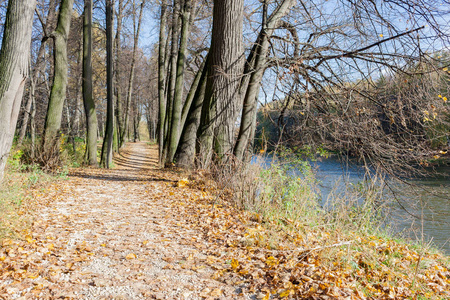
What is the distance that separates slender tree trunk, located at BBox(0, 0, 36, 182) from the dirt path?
4.43ft

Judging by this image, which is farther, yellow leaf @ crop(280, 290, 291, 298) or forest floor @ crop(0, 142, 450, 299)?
forest floor @ crop(0, 142, 450, 299)

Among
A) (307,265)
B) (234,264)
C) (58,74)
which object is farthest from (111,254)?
(58,74)

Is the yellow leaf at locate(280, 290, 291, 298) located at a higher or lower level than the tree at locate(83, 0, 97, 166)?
lower

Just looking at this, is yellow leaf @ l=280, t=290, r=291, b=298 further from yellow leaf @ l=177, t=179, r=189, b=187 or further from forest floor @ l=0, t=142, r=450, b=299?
yellow leaf @ l=177, t=179, r=189, b=187

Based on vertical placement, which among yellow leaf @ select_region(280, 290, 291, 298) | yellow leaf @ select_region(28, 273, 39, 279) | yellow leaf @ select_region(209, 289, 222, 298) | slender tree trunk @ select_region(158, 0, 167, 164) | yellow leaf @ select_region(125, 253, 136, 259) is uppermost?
slender tree trunk @ select_region(158, 0, 167, 164)

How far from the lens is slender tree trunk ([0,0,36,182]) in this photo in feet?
13.3

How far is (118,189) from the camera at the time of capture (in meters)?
7.30

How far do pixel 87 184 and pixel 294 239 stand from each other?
561cm

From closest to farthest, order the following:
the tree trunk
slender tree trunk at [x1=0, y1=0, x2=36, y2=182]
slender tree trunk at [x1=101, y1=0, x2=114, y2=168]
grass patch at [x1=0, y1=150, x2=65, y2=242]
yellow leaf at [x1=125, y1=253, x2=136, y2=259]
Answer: yellow leaf at [x1=125, y1=253, x2=136, y2=259]
grass patch at [x1=0, y1=150, x2=65, y2=242]
slender tree trunk at [x1=0, y1=0, x2=36, y2=182]
the tree trunk
slender tree trunk at [x1=101, y1=0, x2=114, y2=168]

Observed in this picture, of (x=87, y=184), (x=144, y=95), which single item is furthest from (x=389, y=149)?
(x=144, y=95)

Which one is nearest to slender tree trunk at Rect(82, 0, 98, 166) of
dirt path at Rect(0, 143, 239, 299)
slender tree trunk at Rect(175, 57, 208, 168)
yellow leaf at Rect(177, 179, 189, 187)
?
slender tree trunk at Rect(175, 57, 208, 168)

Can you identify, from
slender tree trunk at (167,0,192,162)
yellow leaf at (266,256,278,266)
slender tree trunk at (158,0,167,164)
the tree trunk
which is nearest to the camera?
yellow leaf at (266,256,278,266)

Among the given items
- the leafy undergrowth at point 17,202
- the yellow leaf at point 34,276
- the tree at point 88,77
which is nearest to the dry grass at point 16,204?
the leafy undergrowth at point 17,202

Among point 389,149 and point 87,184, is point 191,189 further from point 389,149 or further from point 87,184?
point 389,149
